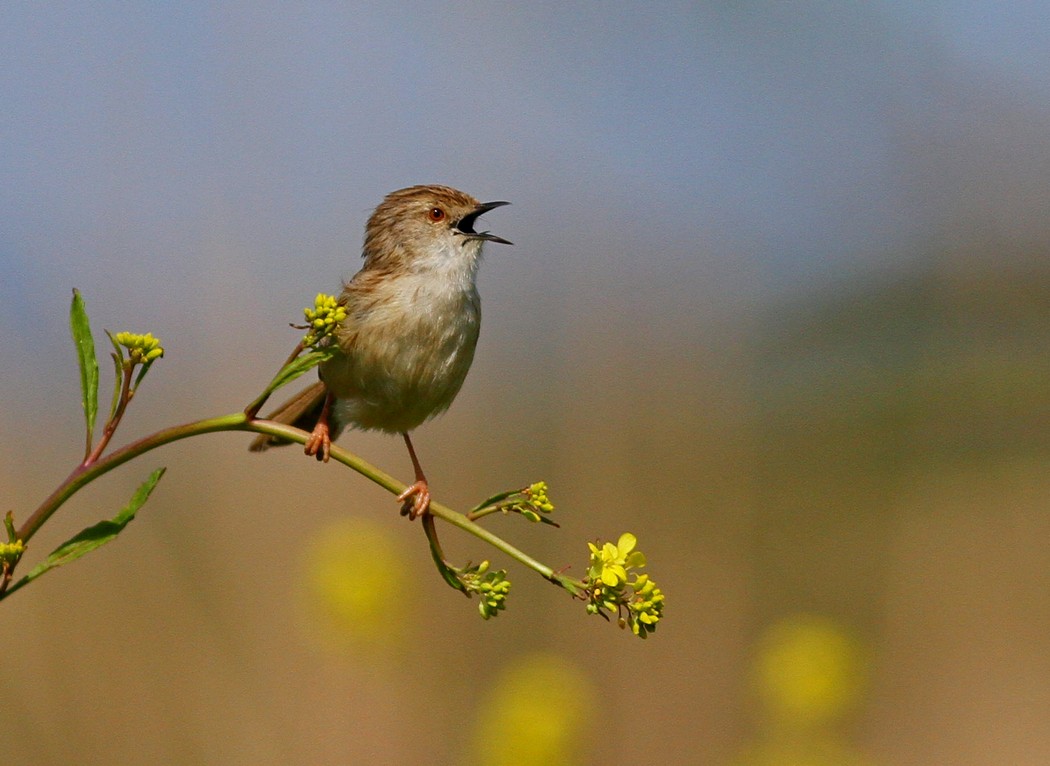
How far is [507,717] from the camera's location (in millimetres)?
3479

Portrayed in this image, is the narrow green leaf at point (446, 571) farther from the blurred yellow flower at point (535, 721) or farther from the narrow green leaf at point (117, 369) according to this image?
the blurred yellow flower at point (535, 721)

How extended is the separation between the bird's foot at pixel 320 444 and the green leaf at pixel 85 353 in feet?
1.18

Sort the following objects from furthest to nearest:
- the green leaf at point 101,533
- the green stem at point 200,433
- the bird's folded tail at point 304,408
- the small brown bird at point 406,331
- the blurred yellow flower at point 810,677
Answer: the bird's folded tail at point 304,408
the blurred yellow flower at point 810,677
the small brown bird at point 406,331
the green leaf at point 101,533
the green stem at point 200,433

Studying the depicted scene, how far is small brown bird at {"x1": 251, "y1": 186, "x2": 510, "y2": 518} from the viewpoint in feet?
12.1

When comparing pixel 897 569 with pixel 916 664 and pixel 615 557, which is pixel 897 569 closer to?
pixel 916 664

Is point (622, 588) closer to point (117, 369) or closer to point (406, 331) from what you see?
point (117, 369)

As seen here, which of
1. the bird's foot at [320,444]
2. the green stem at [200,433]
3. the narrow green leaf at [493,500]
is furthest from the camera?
the narrow green leaf at [493,500]

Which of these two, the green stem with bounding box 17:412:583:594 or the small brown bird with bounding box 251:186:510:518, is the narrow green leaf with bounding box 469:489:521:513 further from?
the small brown bird with bounding box 251:186:510:518

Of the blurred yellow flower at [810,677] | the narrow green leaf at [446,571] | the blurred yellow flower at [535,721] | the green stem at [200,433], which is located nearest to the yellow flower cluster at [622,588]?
the green stem at [200,433]

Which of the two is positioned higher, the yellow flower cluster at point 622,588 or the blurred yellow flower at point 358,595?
the yellow flower cluster at point 622,588

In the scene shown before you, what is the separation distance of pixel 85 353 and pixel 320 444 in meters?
0.87

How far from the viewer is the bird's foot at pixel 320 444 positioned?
5.97ft

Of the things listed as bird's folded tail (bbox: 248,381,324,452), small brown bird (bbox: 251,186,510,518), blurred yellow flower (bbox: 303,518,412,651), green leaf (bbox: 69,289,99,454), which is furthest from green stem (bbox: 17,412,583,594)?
bird's folded tail (bbox: 248,381,324,452)

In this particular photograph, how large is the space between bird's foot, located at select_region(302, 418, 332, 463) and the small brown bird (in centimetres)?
3
